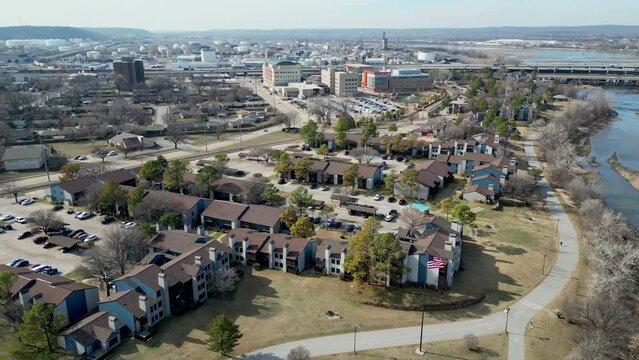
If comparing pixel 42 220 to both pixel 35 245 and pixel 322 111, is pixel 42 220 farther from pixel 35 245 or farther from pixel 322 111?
pixel 322 111

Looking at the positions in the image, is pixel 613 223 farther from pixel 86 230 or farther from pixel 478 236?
pixel 86 230

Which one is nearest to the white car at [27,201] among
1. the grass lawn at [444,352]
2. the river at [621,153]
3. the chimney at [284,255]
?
the chimney at [284,255]

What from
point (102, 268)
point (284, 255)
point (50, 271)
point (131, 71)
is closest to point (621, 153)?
point (284, 255)

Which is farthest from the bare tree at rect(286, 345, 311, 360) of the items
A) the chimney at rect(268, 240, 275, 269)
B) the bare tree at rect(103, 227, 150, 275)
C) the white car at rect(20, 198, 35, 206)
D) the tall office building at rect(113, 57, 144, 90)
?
the tall office building at rect(113, 57, 144, 90)

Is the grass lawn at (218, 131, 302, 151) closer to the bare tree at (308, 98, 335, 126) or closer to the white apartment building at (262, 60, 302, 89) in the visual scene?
the bare tree at (308, 98, 335, 126)

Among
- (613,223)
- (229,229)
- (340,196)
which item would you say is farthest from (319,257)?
(613,223)
